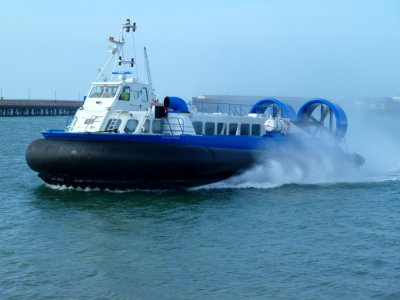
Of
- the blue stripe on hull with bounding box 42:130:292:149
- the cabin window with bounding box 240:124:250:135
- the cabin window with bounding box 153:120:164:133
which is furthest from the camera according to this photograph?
the cabin window with bounding box 240:124:250:135

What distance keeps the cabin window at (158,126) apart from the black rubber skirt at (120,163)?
0.94 meters

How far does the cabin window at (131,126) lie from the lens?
45.1 feet

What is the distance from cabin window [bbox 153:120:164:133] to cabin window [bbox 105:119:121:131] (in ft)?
2.87

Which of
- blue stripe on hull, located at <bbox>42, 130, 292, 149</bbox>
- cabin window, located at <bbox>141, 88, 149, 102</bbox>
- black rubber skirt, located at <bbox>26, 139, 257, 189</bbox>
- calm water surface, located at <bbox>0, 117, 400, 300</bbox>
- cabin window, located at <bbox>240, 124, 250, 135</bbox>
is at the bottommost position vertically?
calm water surface, located at <bbox>0, 117, 400, 300</bbox>

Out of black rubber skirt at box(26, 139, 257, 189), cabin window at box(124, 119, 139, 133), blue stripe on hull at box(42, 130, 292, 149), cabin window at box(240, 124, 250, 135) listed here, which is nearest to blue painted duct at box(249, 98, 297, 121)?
blue stripe on hull at box(42, 130, 292, 149)

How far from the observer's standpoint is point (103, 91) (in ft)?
47.6

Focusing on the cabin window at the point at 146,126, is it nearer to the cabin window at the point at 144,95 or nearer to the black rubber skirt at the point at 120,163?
the black rubber skirt at the point at 120,163

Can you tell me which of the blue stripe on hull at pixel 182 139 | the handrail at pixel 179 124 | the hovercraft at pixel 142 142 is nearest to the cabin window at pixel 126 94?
the hovercraft at pixel 142 142

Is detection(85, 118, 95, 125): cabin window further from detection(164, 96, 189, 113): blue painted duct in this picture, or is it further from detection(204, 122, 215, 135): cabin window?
detection(204, 122, 215, 135): cabin window

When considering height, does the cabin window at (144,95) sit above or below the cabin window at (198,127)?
above

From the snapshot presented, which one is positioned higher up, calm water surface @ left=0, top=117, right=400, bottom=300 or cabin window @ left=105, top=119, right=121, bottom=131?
cabin window @ left=105, top=119, right=121, bottom=131

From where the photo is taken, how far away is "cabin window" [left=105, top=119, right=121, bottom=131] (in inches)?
540

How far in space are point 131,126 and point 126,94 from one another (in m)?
1.03

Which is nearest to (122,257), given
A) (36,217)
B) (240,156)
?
(36,217)
